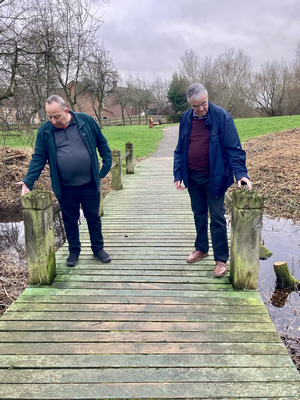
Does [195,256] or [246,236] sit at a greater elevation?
[246,236]

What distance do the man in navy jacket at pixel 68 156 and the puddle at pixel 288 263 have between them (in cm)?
237

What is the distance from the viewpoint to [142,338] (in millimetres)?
2443

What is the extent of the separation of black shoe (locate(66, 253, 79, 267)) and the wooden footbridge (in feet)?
0.32

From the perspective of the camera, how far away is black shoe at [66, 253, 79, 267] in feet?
11.8

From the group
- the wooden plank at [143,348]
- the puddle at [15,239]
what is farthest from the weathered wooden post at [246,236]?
the puddle at [15,239]

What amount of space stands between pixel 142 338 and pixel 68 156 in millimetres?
1726

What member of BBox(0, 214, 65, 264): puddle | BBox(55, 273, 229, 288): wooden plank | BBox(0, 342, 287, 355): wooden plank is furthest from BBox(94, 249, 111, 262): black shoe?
BBox(0, 214, 65, 264): puddle

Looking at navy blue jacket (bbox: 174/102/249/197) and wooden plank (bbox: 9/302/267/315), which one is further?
navy blue jacket (bbox: 174/102/249/197)

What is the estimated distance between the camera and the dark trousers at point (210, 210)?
3195mm

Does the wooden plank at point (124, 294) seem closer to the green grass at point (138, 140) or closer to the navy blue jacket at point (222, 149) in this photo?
the navy blue jacket at point (222, 149)

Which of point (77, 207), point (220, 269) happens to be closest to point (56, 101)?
point (77, 207)

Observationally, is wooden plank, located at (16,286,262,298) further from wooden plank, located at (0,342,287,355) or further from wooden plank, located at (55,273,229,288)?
wooden plank, located at (0,342,287,355)

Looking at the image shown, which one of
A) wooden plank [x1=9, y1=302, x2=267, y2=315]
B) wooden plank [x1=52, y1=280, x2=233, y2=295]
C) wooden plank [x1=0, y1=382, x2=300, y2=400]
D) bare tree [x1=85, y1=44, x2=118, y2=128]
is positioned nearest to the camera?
wooden plank [x1=0, y1=382, x2=300, y2=400]

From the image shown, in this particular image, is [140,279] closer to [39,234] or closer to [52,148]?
[39,234]
